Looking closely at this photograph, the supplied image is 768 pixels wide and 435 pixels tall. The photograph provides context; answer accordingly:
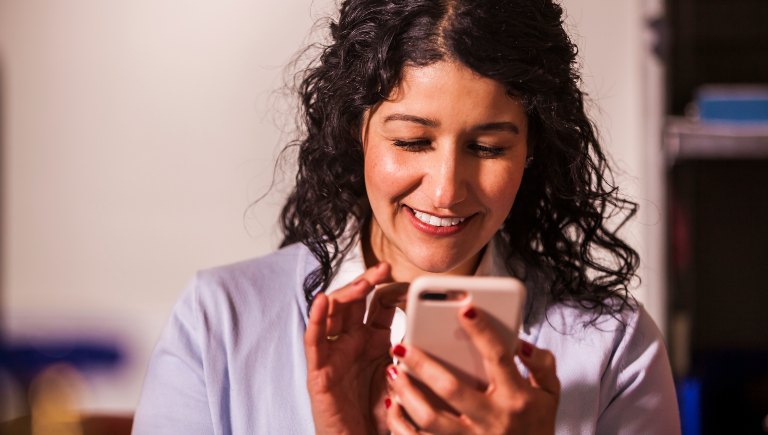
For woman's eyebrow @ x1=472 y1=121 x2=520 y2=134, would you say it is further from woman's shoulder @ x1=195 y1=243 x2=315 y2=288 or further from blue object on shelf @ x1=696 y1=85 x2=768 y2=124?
blue object on shelf @ x1=696 y1=85 x2=768 y2=124

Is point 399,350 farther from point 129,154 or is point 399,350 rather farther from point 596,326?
point 129,154

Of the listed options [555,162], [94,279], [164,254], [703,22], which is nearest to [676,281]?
[703,22]

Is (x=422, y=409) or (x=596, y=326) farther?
(x=596, y=326)

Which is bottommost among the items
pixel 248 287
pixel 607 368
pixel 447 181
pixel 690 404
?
pixel 690 404

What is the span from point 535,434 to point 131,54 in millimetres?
1266

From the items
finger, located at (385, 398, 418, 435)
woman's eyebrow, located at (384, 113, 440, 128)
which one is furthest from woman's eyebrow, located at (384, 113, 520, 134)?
finger, located at (385, 398, 418, 435)

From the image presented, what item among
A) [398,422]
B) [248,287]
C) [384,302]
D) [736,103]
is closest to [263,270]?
[248,287]

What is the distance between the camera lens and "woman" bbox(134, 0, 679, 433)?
717 mm

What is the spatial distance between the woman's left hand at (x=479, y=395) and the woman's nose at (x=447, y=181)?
130 millimetres

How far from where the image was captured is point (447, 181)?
744 mm

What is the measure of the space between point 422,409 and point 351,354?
0.11 m

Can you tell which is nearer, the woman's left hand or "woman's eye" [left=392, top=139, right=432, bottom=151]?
the woman's left hand

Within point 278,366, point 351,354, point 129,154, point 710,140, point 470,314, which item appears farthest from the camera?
point 129,154

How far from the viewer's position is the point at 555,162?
863 mm
